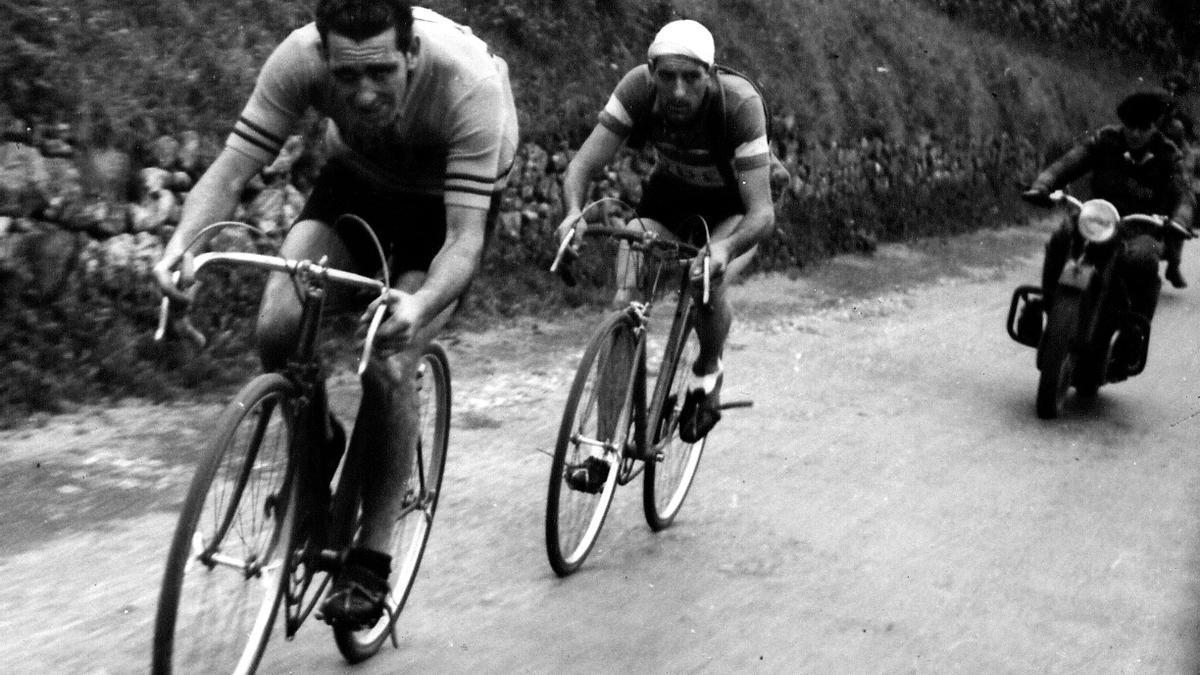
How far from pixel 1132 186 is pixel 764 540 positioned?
440 centimetres

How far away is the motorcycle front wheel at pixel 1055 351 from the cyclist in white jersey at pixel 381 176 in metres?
4.72

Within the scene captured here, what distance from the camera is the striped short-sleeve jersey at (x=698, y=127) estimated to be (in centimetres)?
527

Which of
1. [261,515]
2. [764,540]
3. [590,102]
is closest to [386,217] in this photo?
[261,515]

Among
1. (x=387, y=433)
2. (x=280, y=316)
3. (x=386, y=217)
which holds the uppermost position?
(x=386, y=217)

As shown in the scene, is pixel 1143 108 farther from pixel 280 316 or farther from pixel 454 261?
pixel 280 316

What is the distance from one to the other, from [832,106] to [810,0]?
2155 mm

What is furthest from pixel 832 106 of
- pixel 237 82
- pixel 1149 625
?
pixel 1149 625

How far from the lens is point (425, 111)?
149 inches

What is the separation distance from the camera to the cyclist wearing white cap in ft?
16.8

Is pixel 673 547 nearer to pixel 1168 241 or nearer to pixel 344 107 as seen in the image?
pixel 344 107

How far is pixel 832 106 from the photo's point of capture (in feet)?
51.7

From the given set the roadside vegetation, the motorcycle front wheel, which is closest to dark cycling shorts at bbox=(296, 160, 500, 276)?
the roadside vegetation

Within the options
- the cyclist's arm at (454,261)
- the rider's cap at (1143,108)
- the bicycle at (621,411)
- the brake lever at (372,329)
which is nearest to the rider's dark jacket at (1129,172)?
the rider's cap at (1143,108)

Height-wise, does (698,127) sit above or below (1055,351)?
above
